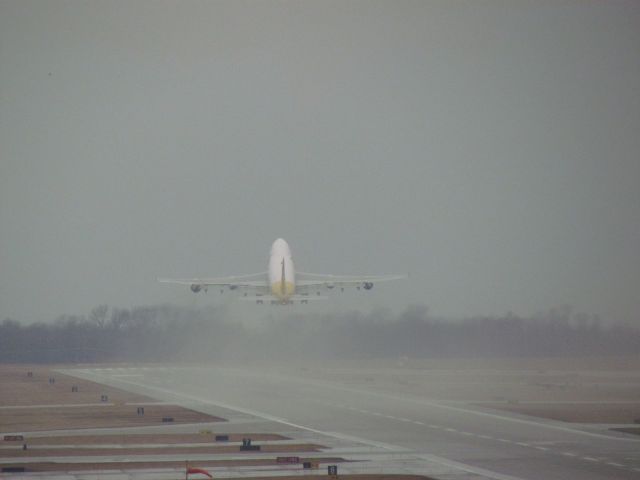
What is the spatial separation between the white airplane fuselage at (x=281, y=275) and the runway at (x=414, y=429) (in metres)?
10.5

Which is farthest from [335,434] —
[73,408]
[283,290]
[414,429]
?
[283,290]

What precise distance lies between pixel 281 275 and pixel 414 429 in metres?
56.2

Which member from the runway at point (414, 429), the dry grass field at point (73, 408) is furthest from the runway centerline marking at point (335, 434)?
the dry grass field at point (73, 408)

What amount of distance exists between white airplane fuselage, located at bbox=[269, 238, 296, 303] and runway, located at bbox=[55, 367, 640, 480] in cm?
1050

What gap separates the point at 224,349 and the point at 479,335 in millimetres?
31299

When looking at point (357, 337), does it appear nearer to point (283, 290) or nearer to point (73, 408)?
point (283, 290)

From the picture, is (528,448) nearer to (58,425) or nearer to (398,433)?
(398,433)

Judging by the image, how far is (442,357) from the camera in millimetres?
144000

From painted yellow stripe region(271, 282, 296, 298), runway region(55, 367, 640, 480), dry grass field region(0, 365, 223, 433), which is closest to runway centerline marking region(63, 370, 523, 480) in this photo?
runway region(55, 367, 640, 480)

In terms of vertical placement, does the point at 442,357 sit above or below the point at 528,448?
above

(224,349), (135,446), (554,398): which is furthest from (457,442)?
(224,349)

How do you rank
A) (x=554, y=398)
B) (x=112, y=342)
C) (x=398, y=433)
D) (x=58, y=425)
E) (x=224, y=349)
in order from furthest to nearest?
(x=112, y=342), (x=224, y=349), (x=554, y=398), (x=58, y=425), (x=398, y=433)

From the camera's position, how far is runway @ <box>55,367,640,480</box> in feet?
176

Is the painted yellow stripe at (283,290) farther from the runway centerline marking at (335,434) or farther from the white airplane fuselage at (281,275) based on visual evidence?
the runway centerline marking at (335,434)
